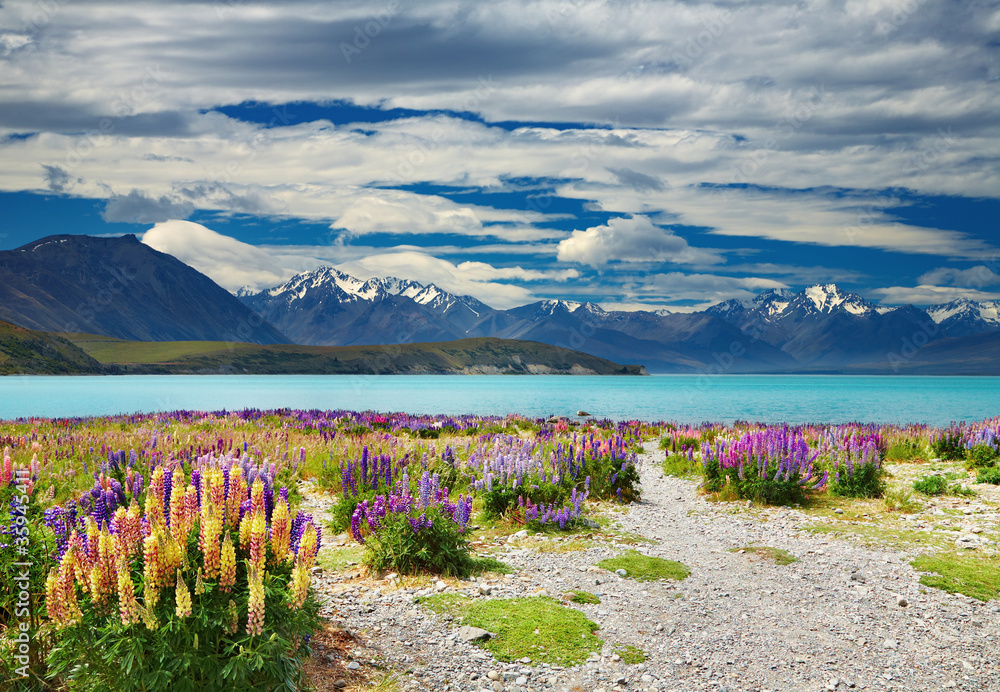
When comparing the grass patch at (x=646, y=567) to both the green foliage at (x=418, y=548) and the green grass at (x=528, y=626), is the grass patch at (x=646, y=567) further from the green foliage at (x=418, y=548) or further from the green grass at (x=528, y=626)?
the green foliage at (x=418, y=548)

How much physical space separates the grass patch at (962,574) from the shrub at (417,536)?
6906 mm

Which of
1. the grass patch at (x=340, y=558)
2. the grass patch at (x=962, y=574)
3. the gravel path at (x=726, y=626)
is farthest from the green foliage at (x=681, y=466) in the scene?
the grass patch at (x=340, y=558)

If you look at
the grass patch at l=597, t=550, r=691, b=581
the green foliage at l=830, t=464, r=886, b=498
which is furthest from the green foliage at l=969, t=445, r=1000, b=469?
the grass patch at l=597, t=550, r=691, b=581

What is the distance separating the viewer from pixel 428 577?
9055mm

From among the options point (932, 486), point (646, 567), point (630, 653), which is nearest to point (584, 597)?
point (630, 653)

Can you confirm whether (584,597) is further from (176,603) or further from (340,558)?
(176,603)

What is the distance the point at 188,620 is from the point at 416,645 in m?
3.10

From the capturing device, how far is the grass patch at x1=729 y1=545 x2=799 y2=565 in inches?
425

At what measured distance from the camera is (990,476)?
16969 millimetres

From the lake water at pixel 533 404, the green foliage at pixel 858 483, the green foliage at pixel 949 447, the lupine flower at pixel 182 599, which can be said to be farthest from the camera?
the lake water at pixel 533 404

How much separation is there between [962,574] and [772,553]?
8.94 feet

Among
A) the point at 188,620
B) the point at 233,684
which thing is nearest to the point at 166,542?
the point at 188,620

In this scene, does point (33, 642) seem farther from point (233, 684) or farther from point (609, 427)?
point (609, 427)

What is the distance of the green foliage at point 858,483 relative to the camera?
53.0ft
